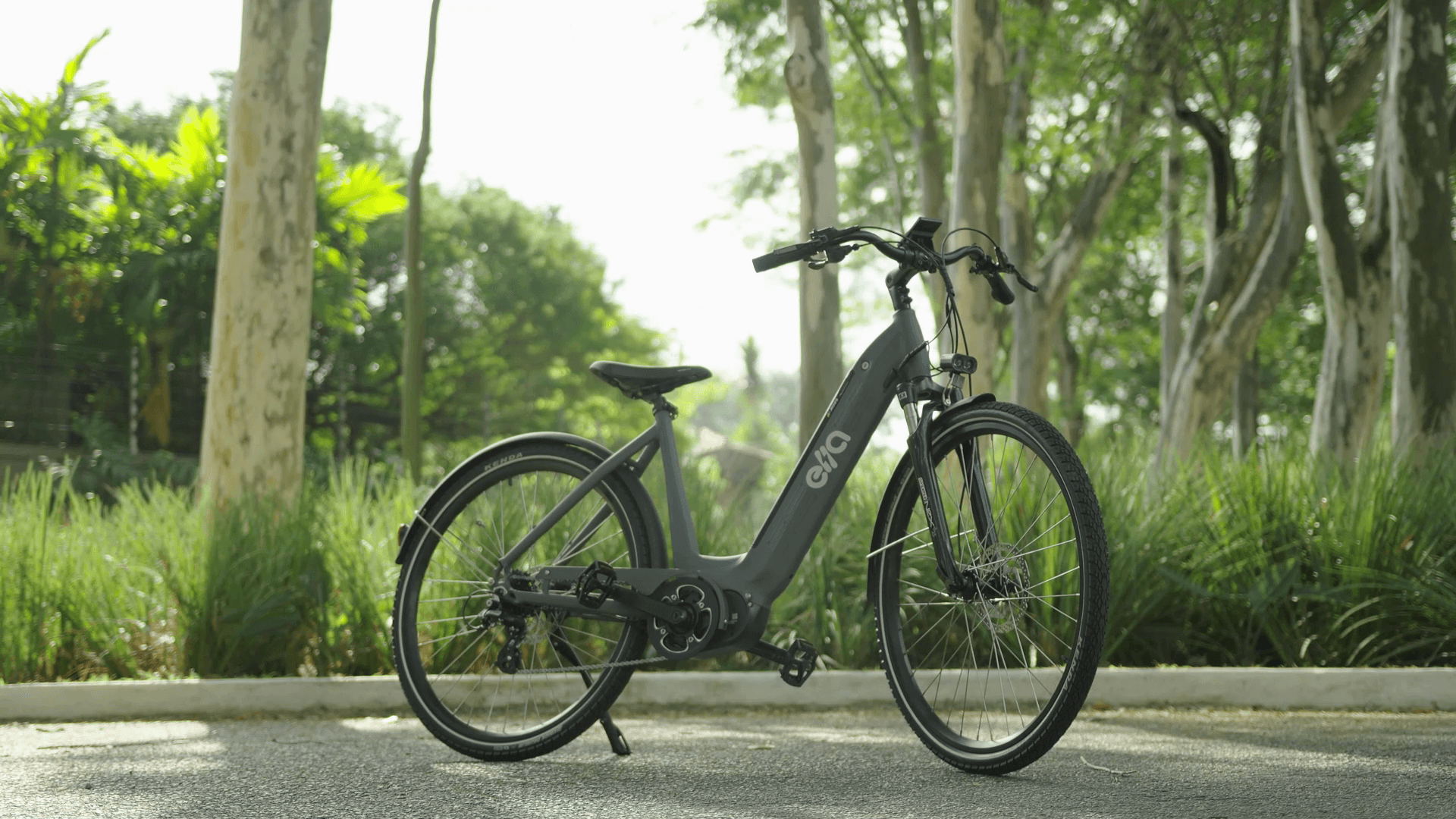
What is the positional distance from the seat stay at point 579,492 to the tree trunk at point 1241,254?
9.11 meters

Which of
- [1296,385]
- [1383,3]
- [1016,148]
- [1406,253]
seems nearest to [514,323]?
[1296,385]

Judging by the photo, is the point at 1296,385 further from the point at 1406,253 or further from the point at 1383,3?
the point at 1406,253

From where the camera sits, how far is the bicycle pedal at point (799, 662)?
136 inches

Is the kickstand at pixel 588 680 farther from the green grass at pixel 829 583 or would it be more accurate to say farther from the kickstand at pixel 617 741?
the green grass at pixel 829 583

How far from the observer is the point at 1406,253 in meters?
8.80

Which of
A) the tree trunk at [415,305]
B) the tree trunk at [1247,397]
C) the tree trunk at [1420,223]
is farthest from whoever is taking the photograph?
the tree trunk at [1247,397]

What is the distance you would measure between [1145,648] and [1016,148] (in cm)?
987

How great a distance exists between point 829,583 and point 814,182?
180 inches

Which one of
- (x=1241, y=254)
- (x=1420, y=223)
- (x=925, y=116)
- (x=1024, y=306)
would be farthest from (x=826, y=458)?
(x=1024, y=306)

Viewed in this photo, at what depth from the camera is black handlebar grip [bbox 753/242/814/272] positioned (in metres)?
3.53

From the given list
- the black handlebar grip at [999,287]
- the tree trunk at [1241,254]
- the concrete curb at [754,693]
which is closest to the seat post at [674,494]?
the black handlebar grip at [999,287]

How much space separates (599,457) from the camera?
12.8ft

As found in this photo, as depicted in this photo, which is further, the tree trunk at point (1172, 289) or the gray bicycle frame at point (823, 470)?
the tree trunk at point (1172, 289)

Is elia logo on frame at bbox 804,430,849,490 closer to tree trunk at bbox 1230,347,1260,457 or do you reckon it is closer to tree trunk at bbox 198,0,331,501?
tree trunk at bbox 198,0,331,501
